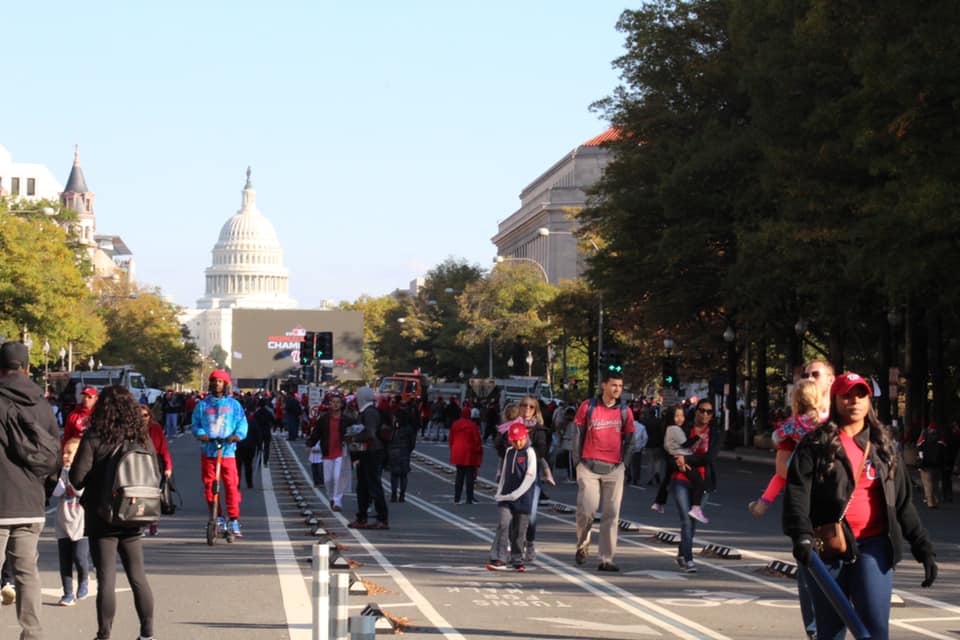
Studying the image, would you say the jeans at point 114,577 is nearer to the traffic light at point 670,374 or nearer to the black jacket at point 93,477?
the black jacket at point 93,477

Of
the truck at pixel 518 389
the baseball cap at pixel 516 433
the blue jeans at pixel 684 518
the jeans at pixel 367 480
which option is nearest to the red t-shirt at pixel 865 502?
the blue jeans at pixel 684 518

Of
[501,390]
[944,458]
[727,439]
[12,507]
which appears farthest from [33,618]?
[501,390]

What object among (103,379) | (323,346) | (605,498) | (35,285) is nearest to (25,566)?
(605,498)

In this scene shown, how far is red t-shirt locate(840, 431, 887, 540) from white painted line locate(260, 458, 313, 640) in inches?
175

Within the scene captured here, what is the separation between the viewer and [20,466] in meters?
9.79

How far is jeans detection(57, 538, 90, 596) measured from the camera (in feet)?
42.6

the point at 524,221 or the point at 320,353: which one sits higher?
the point at 524,221

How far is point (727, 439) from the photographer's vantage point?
193 feet

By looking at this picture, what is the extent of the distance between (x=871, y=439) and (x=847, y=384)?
0.88 ft

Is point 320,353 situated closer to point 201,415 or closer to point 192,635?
point 201,415

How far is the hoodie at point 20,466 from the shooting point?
963 centimetres

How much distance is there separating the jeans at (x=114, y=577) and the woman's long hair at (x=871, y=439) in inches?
173

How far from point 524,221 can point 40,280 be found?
83111mm

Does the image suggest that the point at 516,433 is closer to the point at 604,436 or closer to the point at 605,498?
the point at 604,436
